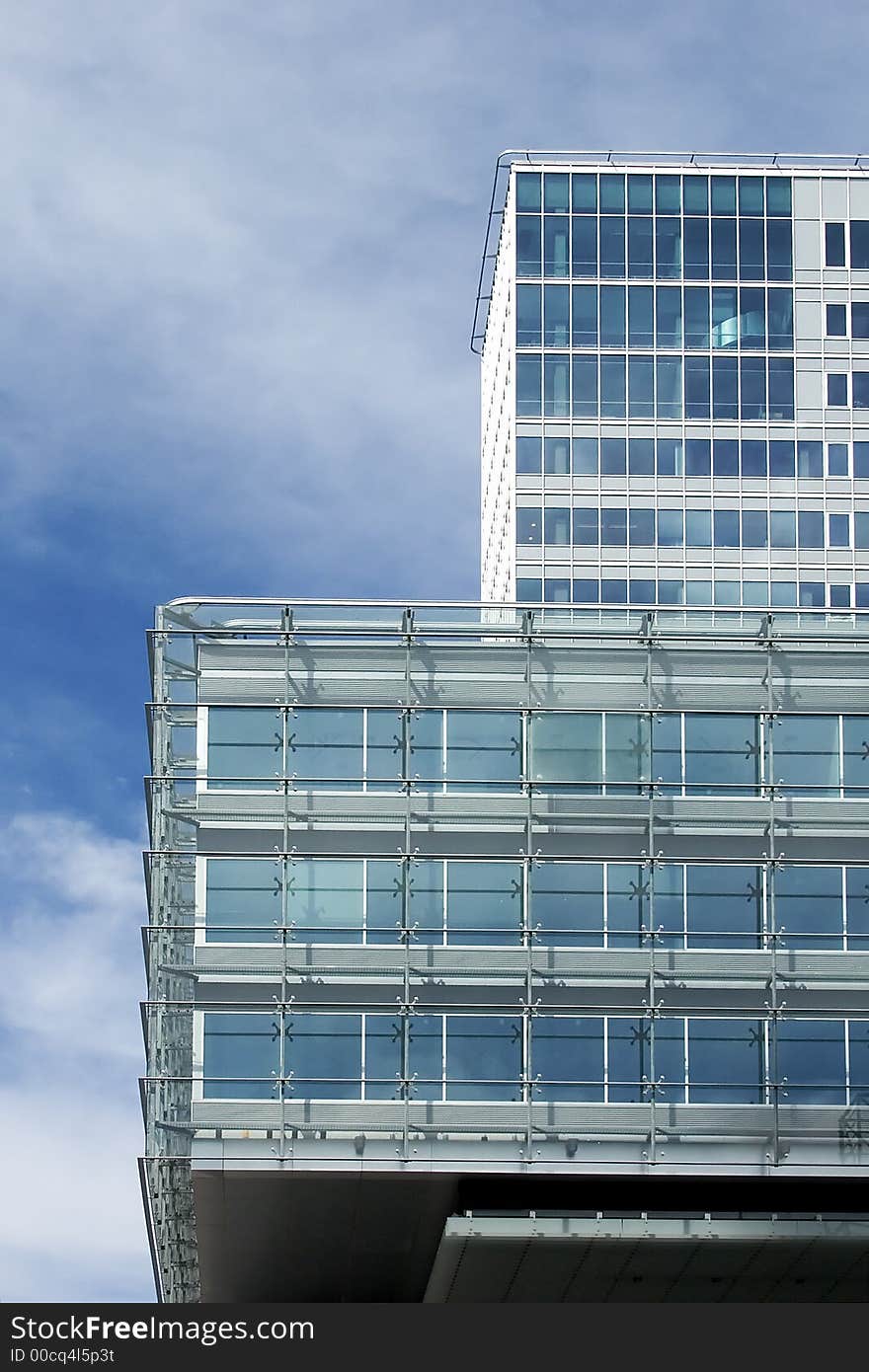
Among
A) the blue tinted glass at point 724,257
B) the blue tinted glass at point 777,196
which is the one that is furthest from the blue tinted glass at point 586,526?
the blue tinted glass at point 777,196

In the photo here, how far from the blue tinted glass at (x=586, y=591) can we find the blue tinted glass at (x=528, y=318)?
990 centimetres

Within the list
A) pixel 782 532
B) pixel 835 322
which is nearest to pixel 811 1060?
pixel 782 532

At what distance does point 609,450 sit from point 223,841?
146 ft

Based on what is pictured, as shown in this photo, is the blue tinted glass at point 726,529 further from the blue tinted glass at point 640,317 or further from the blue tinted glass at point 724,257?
the blue tinted glass at point 724,257

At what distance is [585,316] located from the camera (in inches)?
3750

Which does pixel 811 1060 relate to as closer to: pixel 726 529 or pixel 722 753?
pixel 722 753

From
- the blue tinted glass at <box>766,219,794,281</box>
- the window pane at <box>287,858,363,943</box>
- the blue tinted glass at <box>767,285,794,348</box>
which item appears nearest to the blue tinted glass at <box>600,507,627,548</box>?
the blue tinted glass at <box>767,285,794,348</box>

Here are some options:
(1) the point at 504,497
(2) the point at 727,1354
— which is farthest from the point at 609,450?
(2) the point at 727,1354

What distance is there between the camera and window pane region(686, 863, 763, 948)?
52625 millimetres

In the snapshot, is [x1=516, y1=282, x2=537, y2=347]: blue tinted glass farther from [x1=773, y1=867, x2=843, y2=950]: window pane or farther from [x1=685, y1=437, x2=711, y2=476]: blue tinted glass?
[x1=773, y1=867, x2=843, y2=950]: window pane

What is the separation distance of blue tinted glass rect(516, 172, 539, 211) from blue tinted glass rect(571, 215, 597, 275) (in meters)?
2.13

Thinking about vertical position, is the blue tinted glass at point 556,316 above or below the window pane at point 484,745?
above

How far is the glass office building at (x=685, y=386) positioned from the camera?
9331 cm

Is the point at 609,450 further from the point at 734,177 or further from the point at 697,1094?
the point at 697,1094
